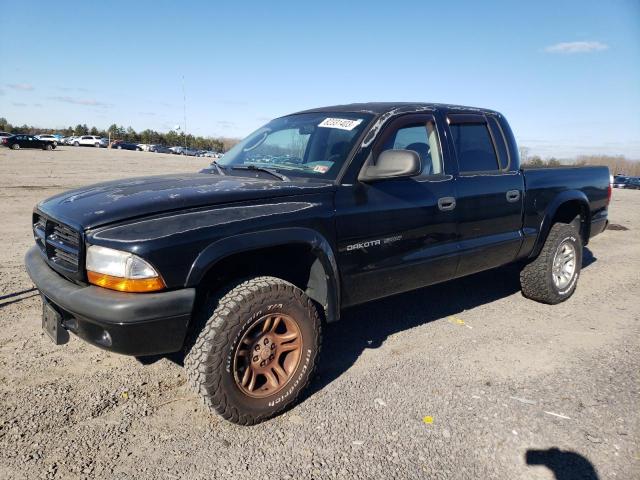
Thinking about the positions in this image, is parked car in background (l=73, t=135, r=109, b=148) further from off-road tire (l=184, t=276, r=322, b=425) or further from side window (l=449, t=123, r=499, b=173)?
off-road tire (l=184, t=276, r=322, b=425)

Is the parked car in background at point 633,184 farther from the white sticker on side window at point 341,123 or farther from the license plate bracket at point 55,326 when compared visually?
the license plate bracket at point 55,326

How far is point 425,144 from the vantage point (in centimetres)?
386

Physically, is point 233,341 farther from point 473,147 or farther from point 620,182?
point 620,182

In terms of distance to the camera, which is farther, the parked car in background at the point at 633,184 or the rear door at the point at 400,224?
the parked car in background at the point at 633,184

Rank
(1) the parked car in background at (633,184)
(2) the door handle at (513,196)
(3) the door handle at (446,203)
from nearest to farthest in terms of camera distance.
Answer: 1. (3) the door handle at (446,203)
2. (2) the door handle at (513,196)
3. (1) the parked car in background at (633,184)

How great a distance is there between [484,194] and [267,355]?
2.35 meters

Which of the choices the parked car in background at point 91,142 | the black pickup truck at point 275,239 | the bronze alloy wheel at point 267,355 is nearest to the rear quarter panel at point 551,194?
the black pickup truck at point 275,239

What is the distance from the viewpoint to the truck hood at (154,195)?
2531mm

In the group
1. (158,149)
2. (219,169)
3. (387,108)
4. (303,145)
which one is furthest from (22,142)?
(387,108)

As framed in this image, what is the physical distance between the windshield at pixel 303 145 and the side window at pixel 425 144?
400 mm

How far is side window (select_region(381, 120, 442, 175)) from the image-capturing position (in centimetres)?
373

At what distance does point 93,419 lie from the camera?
8.95 ft

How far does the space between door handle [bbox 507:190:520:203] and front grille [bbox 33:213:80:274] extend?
138 inches

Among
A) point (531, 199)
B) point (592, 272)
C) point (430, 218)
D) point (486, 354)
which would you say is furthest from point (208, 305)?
point (592, 272)
